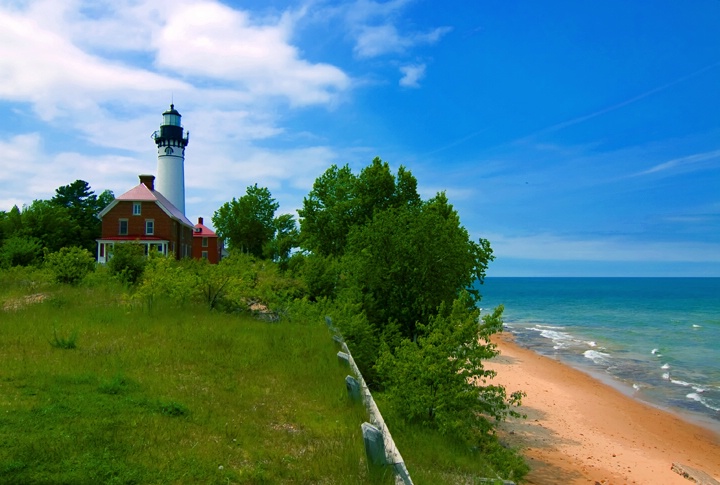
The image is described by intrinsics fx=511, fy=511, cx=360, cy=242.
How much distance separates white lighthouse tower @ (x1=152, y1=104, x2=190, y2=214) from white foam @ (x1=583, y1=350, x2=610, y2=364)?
44288mm

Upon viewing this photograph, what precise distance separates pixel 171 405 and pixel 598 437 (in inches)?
612

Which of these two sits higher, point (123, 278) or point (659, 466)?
point (123, 278)

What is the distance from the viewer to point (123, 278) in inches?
984

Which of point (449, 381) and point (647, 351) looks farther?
point (647, 351)

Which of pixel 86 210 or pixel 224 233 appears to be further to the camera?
pixel 224 233

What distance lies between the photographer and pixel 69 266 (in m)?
23.7

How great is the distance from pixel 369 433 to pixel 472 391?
16.2 feet

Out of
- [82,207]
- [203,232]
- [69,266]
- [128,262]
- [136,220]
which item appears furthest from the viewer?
[203,232]

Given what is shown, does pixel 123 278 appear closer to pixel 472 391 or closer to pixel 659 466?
pixel 472 391

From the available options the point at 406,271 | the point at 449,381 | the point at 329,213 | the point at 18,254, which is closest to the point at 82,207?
the point at 18,254

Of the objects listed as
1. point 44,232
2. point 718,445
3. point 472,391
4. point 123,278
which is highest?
point 44,232

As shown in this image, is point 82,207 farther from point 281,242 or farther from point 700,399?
point 700,399

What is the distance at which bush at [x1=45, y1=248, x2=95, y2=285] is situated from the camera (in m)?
23.5

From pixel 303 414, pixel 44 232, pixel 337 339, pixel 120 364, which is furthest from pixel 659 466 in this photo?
pixel 44 232
